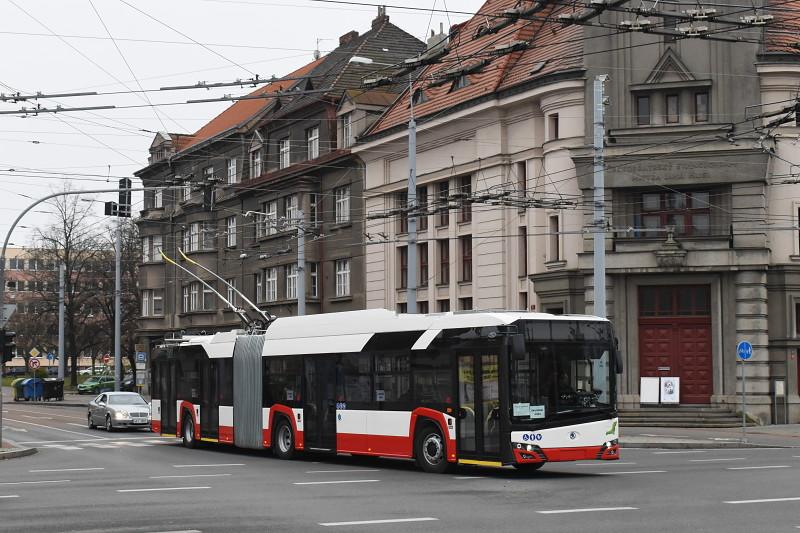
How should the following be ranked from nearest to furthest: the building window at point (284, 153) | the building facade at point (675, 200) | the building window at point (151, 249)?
the building facade at point (675, 200) < the building window at point (284, 153) < the building window at point (151, 249)

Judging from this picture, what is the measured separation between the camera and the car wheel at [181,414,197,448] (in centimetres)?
3025

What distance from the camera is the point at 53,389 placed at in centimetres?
7081

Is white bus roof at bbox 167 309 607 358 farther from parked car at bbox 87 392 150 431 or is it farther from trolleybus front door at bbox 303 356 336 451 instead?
parked car at bbox 87 392 150 431

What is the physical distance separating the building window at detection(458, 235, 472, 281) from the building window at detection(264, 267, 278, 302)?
14687 mm

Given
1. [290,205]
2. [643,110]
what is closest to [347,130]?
[290,205]

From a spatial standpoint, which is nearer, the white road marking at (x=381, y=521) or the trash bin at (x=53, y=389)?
the white road marking at (x=381, y=521)

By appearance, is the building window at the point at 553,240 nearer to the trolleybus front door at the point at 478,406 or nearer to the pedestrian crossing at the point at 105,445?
the pedestrian crossing at the point at 105,445

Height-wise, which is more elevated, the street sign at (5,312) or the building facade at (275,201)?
the building facade at (275,201)

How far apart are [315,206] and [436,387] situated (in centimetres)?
3327

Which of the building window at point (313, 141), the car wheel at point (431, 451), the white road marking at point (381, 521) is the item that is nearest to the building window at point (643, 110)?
the building window at point (313, 141)

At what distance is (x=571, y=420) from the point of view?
65.3ft

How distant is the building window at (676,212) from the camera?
124 feet

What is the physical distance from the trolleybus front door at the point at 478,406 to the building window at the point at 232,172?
4337 cm

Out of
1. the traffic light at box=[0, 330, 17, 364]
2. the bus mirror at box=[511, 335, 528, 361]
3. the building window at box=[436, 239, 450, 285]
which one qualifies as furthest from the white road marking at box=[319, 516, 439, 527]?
the building window at box=[436, 239, 450, 285]
